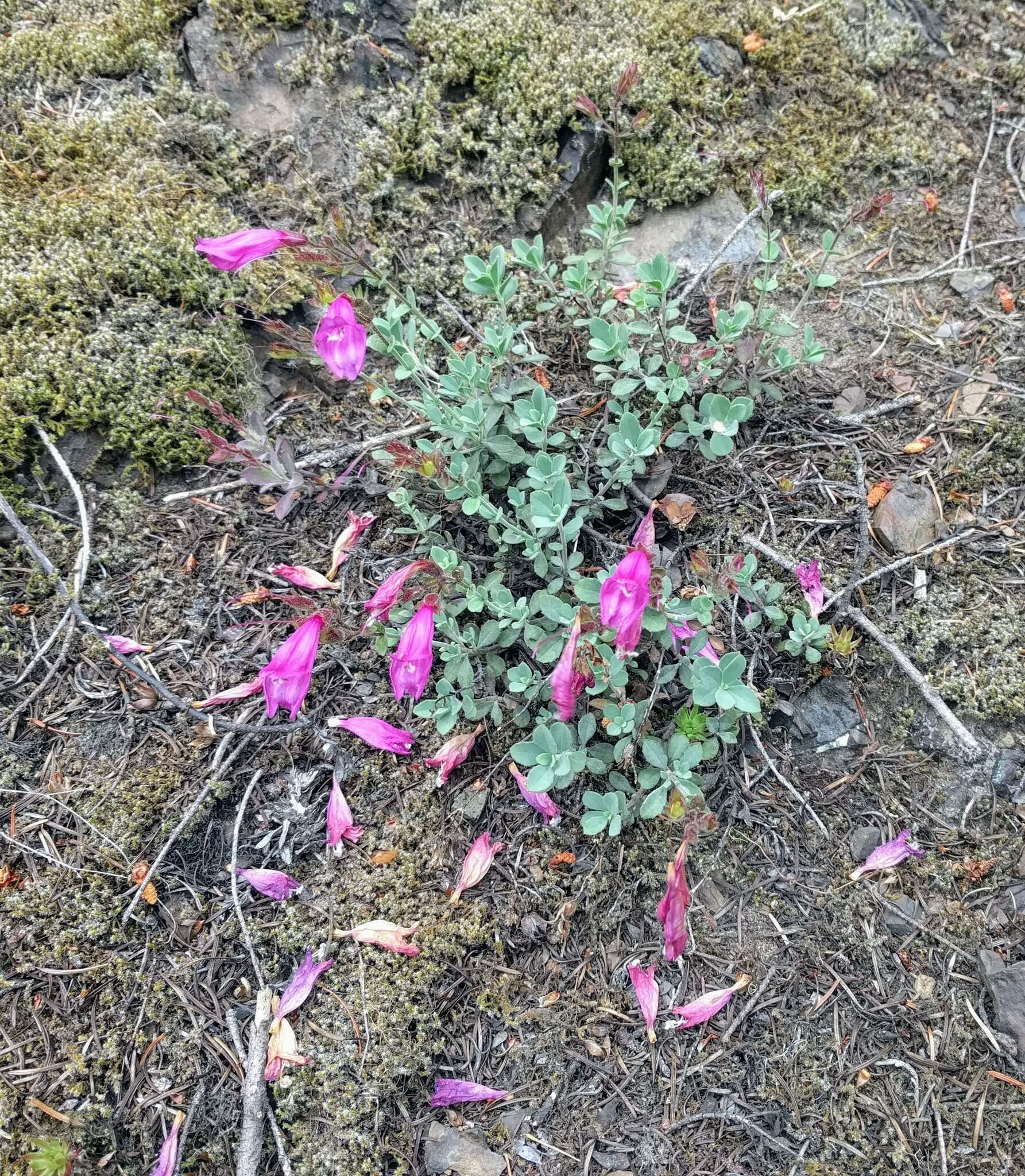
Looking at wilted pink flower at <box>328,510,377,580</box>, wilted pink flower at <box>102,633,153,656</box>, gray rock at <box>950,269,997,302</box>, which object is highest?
gray rock at <box>950,269,997,302</box>

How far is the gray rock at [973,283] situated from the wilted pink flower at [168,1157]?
4085mm

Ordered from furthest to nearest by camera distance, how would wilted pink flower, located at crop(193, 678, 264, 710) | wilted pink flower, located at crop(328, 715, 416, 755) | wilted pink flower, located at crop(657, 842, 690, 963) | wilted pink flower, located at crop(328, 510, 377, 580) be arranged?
wilted pink flower, located at crop(328, 510, 377, 580)
wilted pink flower, located at crop(193, 678, 264, 710)
wilted pink flower, located at crop(328, 715, 416, 755)
wilted pink flower, located at crop(657, 842, 690, 963)

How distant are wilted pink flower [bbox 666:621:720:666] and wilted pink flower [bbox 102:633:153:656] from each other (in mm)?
1811

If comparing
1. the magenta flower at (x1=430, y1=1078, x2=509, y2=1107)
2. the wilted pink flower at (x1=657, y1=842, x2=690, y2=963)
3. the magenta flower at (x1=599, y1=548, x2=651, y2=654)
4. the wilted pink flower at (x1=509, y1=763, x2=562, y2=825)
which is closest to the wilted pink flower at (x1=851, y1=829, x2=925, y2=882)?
the wilted pink flower at (x1=657, y1=842, x2=690, y2=963)

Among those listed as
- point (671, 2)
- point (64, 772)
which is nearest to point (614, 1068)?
point (64, 772)

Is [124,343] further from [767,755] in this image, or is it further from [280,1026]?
[767,755]

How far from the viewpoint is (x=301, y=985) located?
221 cm

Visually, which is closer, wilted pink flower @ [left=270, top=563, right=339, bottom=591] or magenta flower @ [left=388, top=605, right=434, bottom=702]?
magenta flower @ [left=388, top=605, right=434, bottom=702]

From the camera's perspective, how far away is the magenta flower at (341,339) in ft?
7.08

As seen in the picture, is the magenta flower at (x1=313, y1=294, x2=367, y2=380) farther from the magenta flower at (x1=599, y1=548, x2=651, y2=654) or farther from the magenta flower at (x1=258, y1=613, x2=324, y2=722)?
the magenta flower at (x1=599, y1=548, x2=651, y2=654)

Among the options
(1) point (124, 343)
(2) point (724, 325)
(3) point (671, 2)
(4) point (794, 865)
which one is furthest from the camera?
(3) point (671, 2)

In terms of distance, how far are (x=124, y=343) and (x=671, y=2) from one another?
9.41 ft

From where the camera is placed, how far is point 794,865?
238cm

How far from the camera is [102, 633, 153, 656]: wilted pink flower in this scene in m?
2.64
